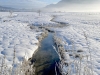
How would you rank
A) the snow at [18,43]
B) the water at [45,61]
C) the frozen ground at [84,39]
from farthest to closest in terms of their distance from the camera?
the snow at [18,43] → the frozen ground at [84,39] → the water at [45,61]

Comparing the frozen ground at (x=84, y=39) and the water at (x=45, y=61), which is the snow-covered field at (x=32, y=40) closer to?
the frozen ground at (x=84, y=39)

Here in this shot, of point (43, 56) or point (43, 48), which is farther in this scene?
point (43, 48)

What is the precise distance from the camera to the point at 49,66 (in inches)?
393

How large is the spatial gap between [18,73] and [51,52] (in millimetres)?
8770

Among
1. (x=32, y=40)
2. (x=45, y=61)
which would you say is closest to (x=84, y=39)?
(x=32, y=40)

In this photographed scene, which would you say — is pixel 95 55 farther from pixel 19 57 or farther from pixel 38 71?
pixel 19 57

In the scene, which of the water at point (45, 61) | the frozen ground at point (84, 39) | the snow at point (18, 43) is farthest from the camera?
the snow at point (18, 43)

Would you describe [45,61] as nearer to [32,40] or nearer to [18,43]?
[18,43]

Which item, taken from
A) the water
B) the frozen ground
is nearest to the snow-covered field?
the frozen ground

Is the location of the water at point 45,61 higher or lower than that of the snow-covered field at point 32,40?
lower

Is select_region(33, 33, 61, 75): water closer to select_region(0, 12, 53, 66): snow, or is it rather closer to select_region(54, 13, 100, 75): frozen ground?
select_region(0, 12, 53, 66): snow

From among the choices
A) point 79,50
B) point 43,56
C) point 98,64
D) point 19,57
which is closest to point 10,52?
point 19,57

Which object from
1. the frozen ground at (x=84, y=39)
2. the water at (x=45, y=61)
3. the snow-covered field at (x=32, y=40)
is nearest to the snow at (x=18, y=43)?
the snow-covered field at (x=32, y=40)

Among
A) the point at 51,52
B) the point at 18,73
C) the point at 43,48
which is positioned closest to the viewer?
the point at 18,73
